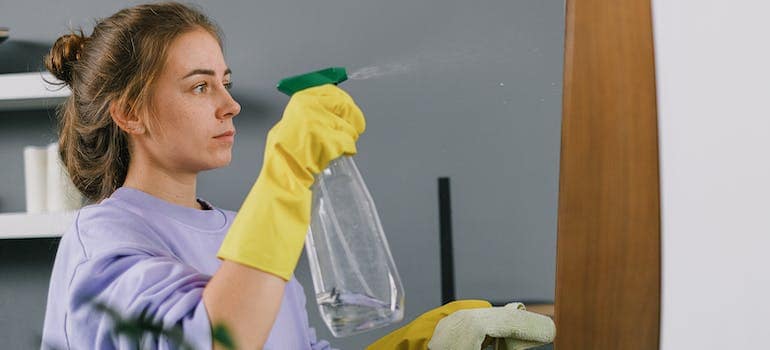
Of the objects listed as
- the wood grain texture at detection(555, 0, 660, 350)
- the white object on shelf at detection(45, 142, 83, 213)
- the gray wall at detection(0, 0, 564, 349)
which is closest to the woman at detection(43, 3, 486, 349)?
the wood grain texture at detection(555, 0, 660, 350)

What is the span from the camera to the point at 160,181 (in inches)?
46.9

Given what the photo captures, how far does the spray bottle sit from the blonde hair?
0.31 meters

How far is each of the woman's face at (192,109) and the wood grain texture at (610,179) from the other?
443mm

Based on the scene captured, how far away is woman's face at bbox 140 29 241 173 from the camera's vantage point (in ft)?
3.75

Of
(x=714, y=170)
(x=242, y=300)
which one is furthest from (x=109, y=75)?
(x=714, y=170)

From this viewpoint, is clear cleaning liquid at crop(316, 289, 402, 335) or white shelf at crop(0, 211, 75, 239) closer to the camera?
clear cleaning liquid at crop(316, 289, 402, 335)

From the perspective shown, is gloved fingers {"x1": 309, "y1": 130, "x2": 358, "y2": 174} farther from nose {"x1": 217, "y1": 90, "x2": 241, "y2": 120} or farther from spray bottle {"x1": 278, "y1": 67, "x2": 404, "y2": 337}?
nose {"x1": 217, "y1": 90, "x2": 241, "y2": 120}

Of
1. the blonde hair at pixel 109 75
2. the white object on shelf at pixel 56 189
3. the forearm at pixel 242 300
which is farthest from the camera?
the white object on shelf at pixel 56 189

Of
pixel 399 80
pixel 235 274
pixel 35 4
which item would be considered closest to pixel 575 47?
pixel 235 274

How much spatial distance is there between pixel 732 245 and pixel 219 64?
0.67 meters

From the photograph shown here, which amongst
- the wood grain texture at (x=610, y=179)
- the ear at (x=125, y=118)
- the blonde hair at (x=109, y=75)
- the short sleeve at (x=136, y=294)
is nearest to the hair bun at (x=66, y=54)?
the blonde hair at (x=109, y=75)

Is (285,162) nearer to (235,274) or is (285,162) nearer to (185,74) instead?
(235,274)

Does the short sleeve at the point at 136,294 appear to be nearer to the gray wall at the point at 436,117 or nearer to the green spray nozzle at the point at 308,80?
the green spray nozzle at the point at 308,80

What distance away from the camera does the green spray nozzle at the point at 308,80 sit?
0.93m
